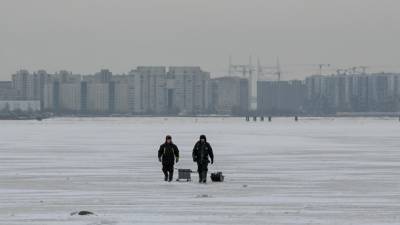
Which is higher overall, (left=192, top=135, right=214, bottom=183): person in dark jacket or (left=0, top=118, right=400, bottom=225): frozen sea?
(left=192, top=135, right=214, bottom=183): person in dark jacket

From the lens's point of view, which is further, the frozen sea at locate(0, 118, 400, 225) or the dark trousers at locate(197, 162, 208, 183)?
the dark trousers at locate(197, 162, 208, 183)

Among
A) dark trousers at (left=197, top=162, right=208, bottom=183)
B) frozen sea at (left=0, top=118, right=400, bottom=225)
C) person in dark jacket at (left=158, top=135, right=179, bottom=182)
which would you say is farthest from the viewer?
person in dark jacket at (left=158, top=135, right=179, bottom=182)

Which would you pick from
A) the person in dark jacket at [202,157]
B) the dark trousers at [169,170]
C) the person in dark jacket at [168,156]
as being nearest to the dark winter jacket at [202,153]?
the person in dark jacket at [202,157]

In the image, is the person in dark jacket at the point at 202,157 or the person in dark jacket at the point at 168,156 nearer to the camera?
the person in dark jacket at the point at 202,157

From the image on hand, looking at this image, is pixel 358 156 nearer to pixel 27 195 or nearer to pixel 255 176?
pixel 255 176

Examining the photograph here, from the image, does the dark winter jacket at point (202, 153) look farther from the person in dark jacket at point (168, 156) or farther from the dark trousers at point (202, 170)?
the person in dark jacket at point (168, 156)

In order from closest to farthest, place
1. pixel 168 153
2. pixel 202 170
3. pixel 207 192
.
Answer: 1. pixel 207 192
2. pixel 202 170
3. pixel 168 153

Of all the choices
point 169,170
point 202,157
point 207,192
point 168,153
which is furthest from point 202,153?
point 207,192

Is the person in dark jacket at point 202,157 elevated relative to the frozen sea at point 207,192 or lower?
elevated

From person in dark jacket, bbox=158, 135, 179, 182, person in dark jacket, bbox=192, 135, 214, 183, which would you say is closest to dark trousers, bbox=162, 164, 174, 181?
person in dark jacket, bbox=158, 135, 179, 182

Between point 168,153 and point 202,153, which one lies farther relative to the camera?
point 168,153

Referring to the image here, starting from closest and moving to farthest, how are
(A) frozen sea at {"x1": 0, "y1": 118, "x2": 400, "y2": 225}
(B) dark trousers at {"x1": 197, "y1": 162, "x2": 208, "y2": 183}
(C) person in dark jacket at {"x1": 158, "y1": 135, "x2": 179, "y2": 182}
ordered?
1. (A) frozen sea at {"x1": 0, "y1": 118, "x2": 400, "y2": 225}
2. (B) dark trousers at {"x1": 197, "y1": 162, "x2": 208, "y2": 183}
3. (C) person in dark jacket at {"x1": 158, "y1": 135, "x2": 179, "y2": 182}

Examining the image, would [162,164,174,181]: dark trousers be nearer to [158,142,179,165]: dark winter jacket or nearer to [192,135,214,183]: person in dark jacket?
[158,142,179,165]: dark winter jacket

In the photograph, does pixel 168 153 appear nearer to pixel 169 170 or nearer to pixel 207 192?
pixel 169 170
